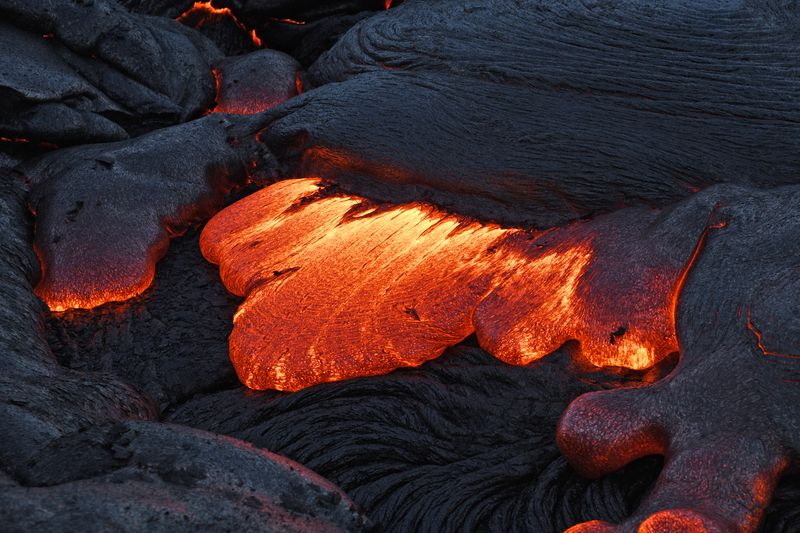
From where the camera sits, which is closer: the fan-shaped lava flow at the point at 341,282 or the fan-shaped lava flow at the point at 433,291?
the fan-shaped lava flow at the point at 433,291

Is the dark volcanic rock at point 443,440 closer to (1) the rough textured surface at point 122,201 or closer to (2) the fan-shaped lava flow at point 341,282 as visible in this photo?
(2) the fan-shaped lava flow at point 341,282

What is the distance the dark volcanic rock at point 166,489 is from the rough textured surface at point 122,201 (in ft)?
5.03

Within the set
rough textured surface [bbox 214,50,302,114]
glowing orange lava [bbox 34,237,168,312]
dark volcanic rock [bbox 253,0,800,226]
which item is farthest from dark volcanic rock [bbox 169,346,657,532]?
rough textured surface [bbox 214,50,302,114]

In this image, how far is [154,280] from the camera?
3.78m

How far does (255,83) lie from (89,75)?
1057 millimetres

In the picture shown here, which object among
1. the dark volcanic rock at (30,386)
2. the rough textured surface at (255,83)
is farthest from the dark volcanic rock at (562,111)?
the dark volcanic rock at (30,386)

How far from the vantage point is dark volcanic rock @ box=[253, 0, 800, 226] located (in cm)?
366

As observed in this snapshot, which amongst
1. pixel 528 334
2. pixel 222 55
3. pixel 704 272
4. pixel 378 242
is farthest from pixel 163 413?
pixel 222 55

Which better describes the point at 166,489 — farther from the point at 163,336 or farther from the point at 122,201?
the point at 122,201

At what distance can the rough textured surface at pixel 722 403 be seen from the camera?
2.21 meters

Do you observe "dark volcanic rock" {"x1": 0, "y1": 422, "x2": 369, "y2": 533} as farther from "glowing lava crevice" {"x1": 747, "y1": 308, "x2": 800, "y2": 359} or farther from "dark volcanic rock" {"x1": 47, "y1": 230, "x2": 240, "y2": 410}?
"glowing lava crevice" {"x1": 747, "y1": 308, "x2": 800, "y2": 359}

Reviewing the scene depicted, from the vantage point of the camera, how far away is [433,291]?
11.0 ft

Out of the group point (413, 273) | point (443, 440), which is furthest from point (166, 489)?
point (413, 273)

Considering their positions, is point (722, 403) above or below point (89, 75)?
below
